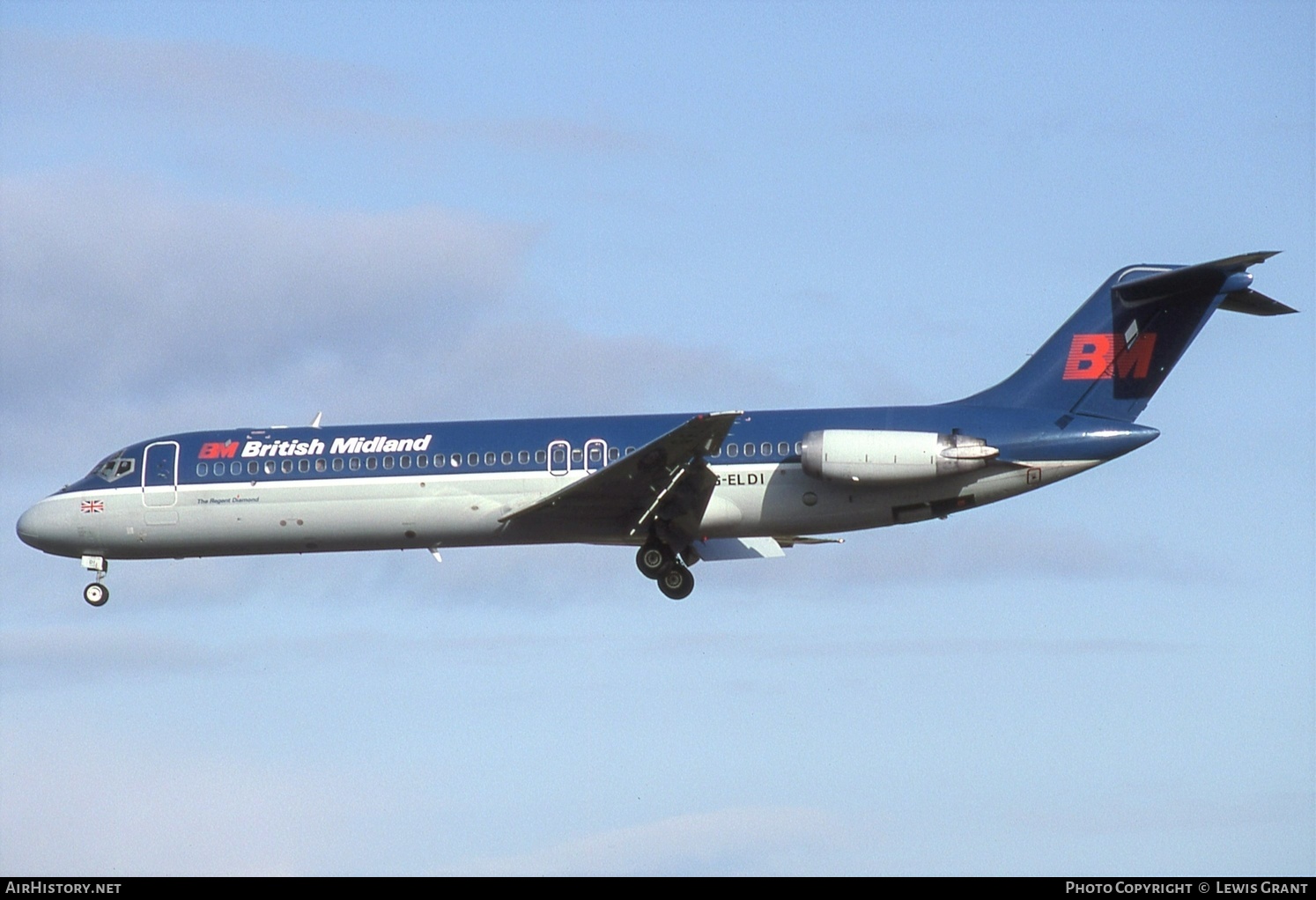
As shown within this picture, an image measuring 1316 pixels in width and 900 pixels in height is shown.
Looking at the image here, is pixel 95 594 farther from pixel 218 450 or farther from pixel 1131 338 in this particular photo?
pixel 1131 338

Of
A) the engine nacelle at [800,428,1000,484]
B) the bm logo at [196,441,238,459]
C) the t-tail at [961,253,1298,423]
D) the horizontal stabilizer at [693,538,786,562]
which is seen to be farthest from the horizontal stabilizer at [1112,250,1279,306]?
the bm logo at [196,441,238,459]

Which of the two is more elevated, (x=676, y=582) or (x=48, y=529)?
(x=48, y=529)

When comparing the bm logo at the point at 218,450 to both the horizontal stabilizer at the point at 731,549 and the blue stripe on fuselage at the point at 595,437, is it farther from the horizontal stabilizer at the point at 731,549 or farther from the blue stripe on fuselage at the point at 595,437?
the horizontal stabilizer at the point at 731,549

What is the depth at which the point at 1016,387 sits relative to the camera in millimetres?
30406

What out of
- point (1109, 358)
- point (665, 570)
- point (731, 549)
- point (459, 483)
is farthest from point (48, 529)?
point (1109, 358)

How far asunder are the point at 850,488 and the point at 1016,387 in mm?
3732

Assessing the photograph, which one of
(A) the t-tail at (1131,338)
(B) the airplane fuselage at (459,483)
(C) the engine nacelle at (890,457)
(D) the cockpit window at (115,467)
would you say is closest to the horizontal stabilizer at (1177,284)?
(A) the t-tail at (1131,338)

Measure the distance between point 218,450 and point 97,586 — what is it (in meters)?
3.49

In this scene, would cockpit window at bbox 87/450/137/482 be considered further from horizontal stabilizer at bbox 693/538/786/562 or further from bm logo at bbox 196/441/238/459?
horizontal stabilizer at bbox 693/538/786/562

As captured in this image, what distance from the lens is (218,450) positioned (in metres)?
31.9

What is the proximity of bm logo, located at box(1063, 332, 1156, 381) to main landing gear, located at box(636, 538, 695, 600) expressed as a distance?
754 centimetres

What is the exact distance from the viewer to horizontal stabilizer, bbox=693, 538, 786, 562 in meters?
31.6

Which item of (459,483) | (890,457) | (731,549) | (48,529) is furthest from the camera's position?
(48,529)

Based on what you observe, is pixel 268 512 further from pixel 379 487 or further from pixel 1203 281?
pixel 1203 281
